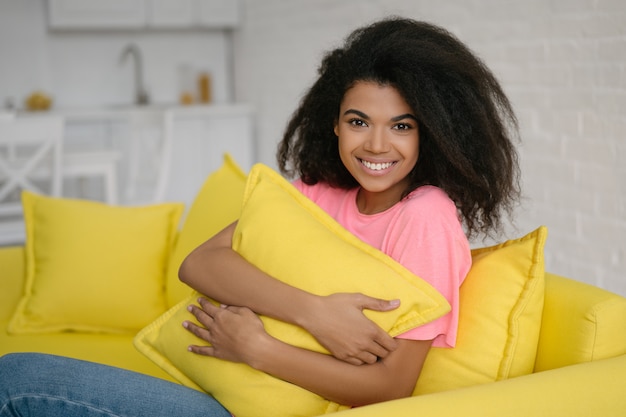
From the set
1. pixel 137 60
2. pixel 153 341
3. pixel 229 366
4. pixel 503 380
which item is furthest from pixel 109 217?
pixel 137 60

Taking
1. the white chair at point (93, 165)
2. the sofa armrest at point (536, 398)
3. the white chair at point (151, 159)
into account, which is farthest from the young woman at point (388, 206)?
the white chair at point (151, 159)

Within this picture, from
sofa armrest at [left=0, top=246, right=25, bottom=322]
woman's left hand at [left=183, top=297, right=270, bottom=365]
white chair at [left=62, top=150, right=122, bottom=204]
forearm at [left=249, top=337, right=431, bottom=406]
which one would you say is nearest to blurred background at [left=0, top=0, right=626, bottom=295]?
white chair at [left=62, top=150, right=122, bottom=204]

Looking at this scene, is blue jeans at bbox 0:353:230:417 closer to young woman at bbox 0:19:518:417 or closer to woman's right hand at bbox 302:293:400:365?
young woman at bbox 0:19:518:417

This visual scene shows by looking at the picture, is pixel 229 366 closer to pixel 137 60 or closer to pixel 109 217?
pixel 109 217

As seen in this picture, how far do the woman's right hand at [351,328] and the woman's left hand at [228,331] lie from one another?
0.09m

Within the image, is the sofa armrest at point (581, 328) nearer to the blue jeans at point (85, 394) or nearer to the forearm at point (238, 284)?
the forearm at point (238, 284)

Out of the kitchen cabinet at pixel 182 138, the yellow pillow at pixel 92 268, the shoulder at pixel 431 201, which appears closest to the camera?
the shoulder at pixel 431 201

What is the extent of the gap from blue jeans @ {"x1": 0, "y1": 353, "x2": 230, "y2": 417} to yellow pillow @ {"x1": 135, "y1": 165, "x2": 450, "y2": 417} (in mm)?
59

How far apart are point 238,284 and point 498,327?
427 mm

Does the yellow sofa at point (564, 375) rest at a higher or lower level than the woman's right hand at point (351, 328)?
lower

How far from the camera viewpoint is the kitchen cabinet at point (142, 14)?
16.3 feet

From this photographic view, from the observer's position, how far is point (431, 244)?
1306 millimetres

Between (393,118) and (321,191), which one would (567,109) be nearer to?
(321,191)

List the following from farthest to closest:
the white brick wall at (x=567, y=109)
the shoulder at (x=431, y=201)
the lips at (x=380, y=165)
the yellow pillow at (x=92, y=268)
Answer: the white brick wall at (x=567, y=109) → the yellow pillow at (x=92, y=268) → the lips at (x=380, y=165) → the shoulder at (x=431, y=201)
